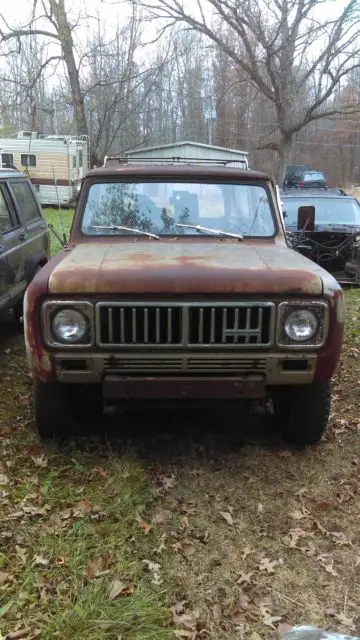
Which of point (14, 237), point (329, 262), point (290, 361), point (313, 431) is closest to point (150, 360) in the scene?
point (290, 361)

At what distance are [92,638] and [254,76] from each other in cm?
1770

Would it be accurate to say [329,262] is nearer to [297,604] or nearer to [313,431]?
[313,431]

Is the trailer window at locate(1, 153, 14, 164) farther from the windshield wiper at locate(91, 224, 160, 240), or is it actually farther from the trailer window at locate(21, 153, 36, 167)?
the windshield wiper at locate(91, 224, 160, 240)

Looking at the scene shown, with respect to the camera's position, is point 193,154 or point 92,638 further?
point 193,154

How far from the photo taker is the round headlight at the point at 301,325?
139 inches

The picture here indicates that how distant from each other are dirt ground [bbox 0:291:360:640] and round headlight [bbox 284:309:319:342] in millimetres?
992

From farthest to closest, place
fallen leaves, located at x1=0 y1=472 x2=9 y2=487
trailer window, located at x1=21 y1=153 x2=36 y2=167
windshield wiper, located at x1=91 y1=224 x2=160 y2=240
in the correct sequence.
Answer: trailer window, located at x1=21 y1=153 x2=36 y2=167
windshield wiper, located at x1=91 y1=224 x2=160 y2=240
fallen leaves, located at x1=0 y1=472 x2=9 y2=487

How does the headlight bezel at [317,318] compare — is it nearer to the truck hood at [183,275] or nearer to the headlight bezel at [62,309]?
the truck hood at [183,275]

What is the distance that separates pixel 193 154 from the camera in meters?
20.0

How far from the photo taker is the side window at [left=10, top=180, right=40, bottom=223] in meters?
6.89

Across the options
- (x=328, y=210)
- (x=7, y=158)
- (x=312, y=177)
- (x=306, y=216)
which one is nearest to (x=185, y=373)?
(x=306, y=216)

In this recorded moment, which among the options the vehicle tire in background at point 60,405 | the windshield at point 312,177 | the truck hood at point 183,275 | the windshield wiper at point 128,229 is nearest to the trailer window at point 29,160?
the windshield at point 312,177

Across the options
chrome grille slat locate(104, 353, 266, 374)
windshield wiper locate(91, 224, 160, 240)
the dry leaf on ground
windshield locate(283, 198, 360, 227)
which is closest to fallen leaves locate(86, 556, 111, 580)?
the dry leaf on ground

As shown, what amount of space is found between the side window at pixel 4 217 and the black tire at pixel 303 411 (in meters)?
3.55
